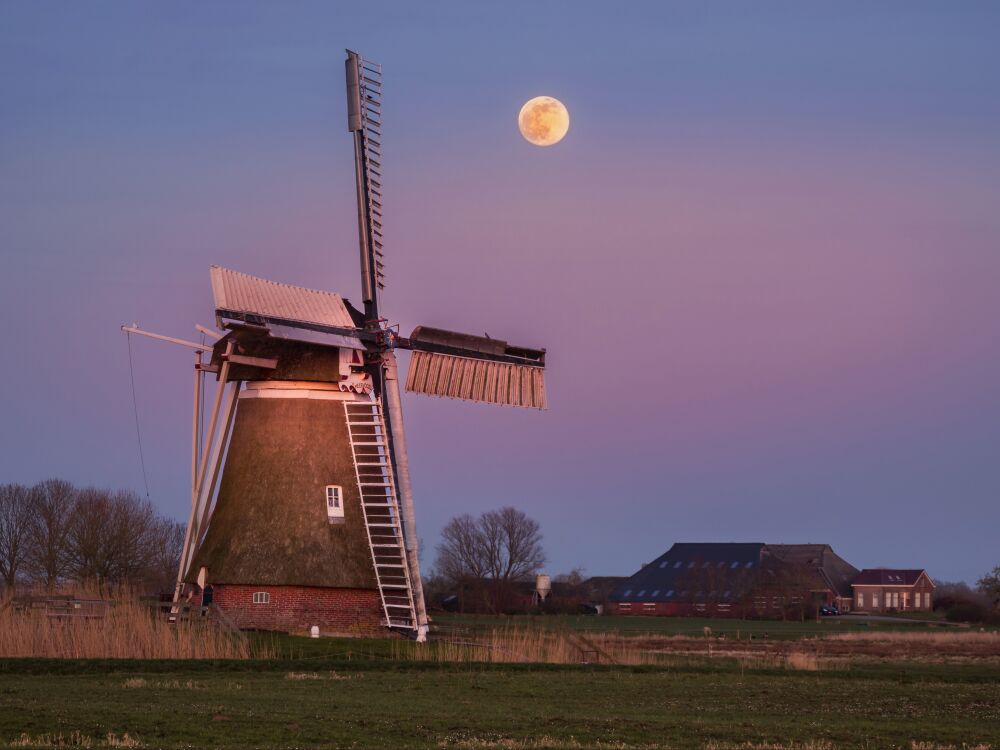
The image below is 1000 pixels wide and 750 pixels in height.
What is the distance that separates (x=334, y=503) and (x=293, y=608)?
275 cm

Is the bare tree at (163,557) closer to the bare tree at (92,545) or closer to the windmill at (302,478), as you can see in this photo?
the bare tree at (92,545)

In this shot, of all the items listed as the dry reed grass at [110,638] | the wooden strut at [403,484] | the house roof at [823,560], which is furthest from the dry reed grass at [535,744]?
the house roof at [823,560]

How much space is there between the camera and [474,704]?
22.4m

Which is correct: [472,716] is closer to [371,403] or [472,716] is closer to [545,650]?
[545,650]

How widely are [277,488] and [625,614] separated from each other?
71562 millimetres

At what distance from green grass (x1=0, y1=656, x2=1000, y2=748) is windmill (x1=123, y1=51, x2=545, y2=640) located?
211 centimetres

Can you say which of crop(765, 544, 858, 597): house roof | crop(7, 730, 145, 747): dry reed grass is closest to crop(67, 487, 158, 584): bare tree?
crop(7, 730, 145, 747): dry reed grass

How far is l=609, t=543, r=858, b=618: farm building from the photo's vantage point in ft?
306

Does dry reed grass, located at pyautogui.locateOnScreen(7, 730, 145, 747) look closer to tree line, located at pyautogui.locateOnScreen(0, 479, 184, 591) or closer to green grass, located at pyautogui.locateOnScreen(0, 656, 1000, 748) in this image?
green grass, located at pyautogui.locateOnScreen(0, 656, 1000, 748)

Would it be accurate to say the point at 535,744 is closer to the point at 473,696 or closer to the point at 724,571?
the point at 473,696

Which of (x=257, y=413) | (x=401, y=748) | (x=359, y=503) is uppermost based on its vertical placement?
(x=257, y=413)

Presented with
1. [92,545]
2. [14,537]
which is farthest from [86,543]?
[14,537]

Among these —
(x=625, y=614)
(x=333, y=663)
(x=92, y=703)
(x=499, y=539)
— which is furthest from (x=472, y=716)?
(x=625, y=614)

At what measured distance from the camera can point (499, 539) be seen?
90.0 m
